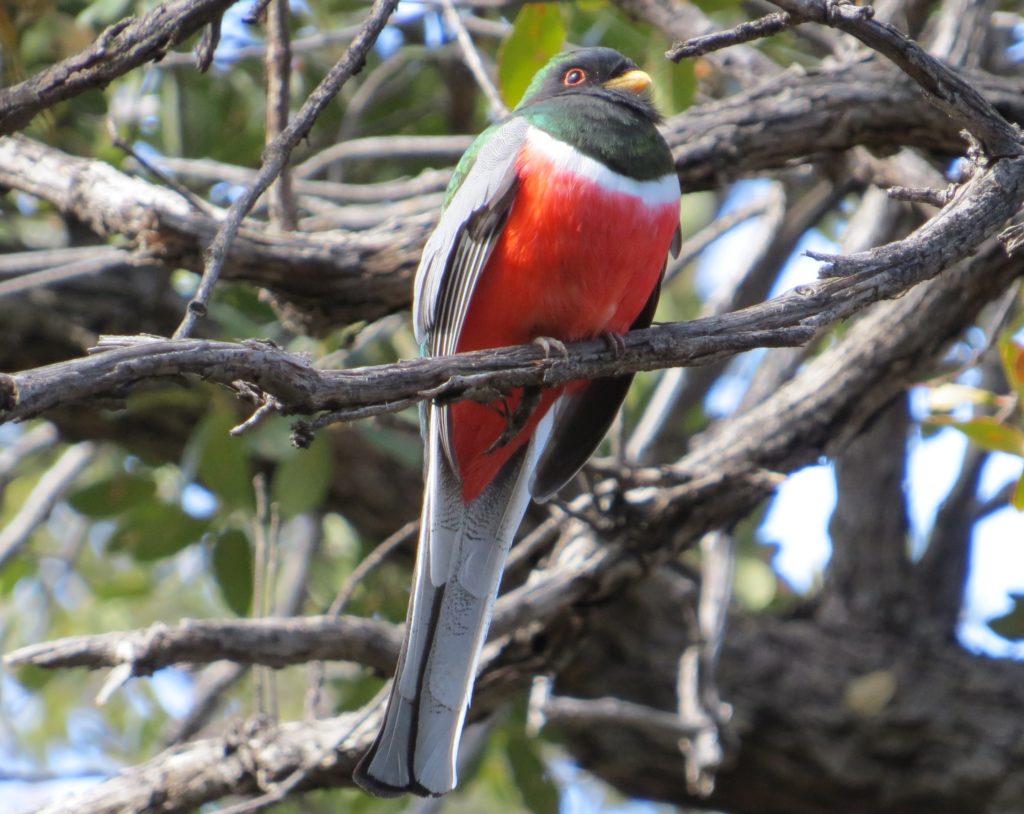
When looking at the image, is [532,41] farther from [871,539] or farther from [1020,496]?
[871,539]

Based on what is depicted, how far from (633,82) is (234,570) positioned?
2.05 metres

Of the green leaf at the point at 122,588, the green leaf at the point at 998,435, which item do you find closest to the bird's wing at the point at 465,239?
the green leaf at the point at 998,435

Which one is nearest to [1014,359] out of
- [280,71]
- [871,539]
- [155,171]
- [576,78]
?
[576,78]

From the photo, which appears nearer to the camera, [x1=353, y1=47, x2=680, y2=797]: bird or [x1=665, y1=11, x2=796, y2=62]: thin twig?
[x1=665, y1=11, x2=796, y2=62]: thin twig

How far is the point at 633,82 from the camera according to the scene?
140 inches

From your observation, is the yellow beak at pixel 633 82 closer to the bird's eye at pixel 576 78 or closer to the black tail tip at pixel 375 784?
the bird's eye at pixel 576 78

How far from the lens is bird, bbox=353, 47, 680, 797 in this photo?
2.83m

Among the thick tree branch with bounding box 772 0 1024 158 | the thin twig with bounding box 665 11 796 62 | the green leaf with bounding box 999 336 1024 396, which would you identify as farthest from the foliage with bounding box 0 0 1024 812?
the thin twig with bounding box 665 11 796 62

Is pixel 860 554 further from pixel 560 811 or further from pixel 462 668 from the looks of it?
pixel 462 668

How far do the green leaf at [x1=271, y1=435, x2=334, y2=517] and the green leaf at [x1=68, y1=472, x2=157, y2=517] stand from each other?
2.28 feet

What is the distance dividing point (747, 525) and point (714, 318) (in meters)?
2.77

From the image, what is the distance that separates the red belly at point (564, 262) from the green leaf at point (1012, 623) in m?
2.06

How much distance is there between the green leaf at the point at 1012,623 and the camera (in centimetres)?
428

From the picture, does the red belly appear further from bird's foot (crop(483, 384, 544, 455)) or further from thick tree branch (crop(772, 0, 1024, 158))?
thick tree branch (crop(772, 0, 1024, 158))
